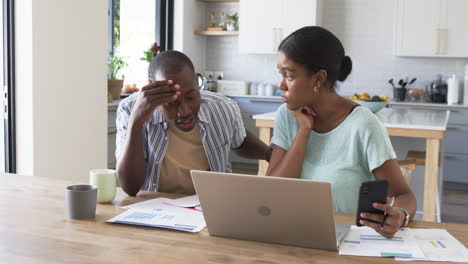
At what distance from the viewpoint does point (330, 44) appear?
179cm

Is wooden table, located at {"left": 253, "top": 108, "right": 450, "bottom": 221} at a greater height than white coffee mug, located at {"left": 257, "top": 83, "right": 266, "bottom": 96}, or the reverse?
white coffee mug, located at {"left": 257, "top": 83, "right": 266, "bottom": 96}

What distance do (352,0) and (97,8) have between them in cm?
324

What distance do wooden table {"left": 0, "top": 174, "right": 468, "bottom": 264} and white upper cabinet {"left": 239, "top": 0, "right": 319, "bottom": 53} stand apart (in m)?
4.57

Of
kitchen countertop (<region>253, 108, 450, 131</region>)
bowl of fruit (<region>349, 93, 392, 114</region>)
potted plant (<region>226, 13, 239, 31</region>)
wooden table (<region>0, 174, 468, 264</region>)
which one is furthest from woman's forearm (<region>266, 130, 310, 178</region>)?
potted plant (<region>226, 13, 239, 31</region>)

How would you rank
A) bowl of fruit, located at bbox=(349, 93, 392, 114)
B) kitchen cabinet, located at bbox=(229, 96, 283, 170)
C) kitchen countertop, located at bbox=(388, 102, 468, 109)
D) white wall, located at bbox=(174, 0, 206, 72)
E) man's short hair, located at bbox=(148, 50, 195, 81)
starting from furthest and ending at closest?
white wall, located at bbox=(174, 0, 206, 72)
kitchen cabinet, located at bbox=(229, 96, 283, 170)
kitchen countertop, located at bbox=(388, 102, 468, 109)
bowl of fruit, located at bbox=(349, 93, 392, 114)
man's short hair, located at bbox=(148, 50, 195, 81)

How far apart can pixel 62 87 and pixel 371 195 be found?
281 cm

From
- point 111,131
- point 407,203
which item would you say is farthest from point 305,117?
Result: point 111,131

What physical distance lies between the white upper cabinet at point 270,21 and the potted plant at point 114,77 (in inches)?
64.6

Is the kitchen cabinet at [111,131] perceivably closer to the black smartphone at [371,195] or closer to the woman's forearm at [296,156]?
the woman's forearm at [296,156]

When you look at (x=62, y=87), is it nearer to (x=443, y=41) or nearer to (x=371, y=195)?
(x=371, y=195)

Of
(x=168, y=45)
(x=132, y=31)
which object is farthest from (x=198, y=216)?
(x=168, y=45)

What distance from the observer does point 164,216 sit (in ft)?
5.26

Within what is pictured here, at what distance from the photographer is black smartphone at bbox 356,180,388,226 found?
1.34 m

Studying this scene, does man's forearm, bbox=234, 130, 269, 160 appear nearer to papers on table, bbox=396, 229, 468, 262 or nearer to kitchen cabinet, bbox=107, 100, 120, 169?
Answer: papers on table, bbox=396, 229, 468, 262
